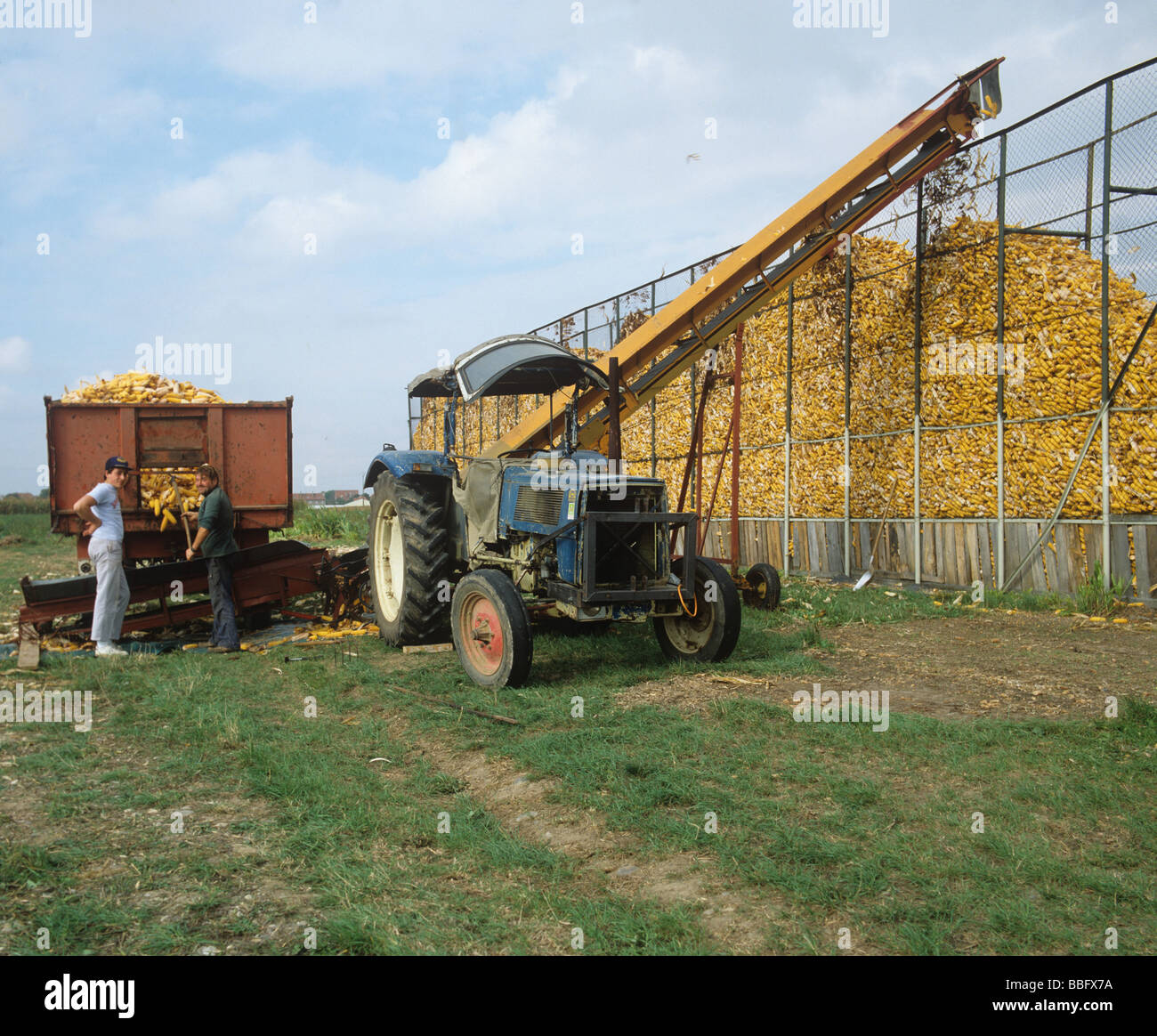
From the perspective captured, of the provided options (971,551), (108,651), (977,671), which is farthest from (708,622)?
(108,651)

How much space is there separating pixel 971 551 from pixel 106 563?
9.41 m

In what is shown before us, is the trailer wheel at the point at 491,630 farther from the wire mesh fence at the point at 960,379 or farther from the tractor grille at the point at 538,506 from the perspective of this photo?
the wire mesh fence at the point at 960,379

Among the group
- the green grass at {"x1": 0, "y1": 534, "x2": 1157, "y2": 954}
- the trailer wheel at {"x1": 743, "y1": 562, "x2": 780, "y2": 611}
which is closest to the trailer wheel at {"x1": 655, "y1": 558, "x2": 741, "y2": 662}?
the green grass at {"x1": 0, "y1": 534, "x2": 1157, "y2": 954}

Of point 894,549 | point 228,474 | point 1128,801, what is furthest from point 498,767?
point 894,549

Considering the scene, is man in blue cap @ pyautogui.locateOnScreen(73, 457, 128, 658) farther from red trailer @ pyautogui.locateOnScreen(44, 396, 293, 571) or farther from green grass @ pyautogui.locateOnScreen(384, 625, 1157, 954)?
green grass @ pyautogui.locateOnScreen(384, 625, 1157, 954)

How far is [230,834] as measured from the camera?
4.21m

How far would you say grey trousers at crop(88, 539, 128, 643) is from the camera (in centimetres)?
851

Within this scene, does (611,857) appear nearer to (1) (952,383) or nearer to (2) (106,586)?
(2) (106,586)

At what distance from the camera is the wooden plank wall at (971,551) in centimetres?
945

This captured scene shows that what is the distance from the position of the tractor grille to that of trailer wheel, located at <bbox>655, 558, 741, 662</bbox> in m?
1.22

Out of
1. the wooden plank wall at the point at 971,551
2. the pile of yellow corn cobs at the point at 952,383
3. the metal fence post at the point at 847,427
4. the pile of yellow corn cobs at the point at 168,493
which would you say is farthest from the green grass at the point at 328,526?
the metal fence post at the point at 847,427

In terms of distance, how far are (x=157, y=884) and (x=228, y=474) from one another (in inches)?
277

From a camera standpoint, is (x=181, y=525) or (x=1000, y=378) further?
(x=1000, y=378)

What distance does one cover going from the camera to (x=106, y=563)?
28.0 feet
